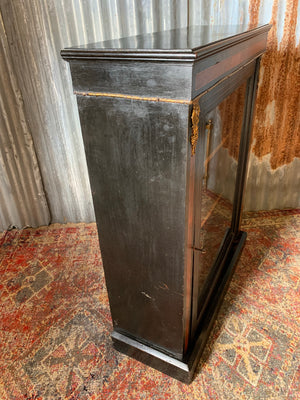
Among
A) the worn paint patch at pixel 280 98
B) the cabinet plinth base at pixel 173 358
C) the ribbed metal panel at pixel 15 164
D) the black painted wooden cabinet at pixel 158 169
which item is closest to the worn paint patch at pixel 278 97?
the worn paint patch at pixel 280 98

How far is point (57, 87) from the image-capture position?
225 centimetres

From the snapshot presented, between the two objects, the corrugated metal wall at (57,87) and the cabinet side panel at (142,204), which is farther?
the corrugated metal wall at (57,87)

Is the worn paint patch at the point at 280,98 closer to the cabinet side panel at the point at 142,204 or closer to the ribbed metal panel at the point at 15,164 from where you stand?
the cabinet side panel at the point at 142,204

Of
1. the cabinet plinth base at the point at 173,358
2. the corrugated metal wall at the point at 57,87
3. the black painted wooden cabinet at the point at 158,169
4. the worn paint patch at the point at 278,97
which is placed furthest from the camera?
the worn paint patch at the point at 278,97

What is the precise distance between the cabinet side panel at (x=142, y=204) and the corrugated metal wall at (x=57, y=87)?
1.30 metres

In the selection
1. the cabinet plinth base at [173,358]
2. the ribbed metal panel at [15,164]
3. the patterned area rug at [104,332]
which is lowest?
the patterned area rug at [104,332]

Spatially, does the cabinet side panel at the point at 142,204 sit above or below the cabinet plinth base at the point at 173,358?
above

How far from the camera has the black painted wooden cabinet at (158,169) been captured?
3.09ft

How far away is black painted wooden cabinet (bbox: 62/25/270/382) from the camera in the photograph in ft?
3.09

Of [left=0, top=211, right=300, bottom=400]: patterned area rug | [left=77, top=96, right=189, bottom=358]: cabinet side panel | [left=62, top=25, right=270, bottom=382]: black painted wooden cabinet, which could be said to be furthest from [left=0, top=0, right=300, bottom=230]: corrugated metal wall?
[left=77, top=96, right=189, bottom=358]: cabinet side panel

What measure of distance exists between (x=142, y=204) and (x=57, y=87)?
4.93 feet

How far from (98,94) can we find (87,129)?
0.47 feet

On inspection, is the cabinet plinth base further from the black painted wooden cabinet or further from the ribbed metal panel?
the ribbed metal panel

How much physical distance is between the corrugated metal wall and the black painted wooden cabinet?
2.32ft
